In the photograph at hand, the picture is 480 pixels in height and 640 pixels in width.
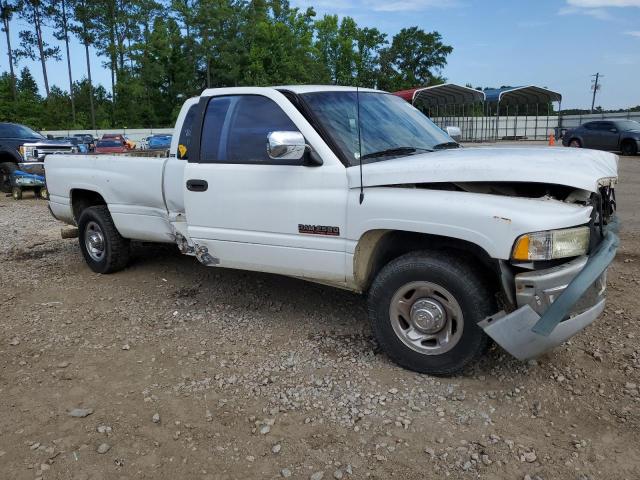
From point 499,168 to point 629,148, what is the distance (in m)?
21.8

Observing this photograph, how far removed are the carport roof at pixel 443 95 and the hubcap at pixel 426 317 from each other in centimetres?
2863

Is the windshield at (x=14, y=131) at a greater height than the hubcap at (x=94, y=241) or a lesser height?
greater

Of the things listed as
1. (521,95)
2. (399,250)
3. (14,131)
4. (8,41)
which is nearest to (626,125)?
(521,95)

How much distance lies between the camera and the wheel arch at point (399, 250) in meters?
3.39

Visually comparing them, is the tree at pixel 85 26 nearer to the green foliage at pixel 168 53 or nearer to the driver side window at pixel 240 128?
the green foliage at pixel 168 53

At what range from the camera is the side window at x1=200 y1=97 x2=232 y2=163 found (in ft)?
14.5

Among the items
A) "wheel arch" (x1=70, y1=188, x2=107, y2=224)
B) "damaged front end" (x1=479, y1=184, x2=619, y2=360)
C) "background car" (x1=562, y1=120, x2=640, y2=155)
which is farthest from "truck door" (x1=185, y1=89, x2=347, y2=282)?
"background car" (x1=562, y1=120, x2=640, y2=155)

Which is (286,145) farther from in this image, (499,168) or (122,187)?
(122,187)

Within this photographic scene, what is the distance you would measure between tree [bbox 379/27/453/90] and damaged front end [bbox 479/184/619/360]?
6647 centimetres

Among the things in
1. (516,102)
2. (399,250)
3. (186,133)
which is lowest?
(399,250)

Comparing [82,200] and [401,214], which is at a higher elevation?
[401,214]

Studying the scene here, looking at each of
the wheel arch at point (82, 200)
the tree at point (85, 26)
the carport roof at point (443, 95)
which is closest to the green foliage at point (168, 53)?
the tree at point (85, 26)

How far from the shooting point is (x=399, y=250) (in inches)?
149

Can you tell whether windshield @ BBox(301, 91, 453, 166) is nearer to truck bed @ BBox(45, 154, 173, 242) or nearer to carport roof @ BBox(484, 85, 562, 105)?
truck bed @ BBox(45, 154, 173, 242)
